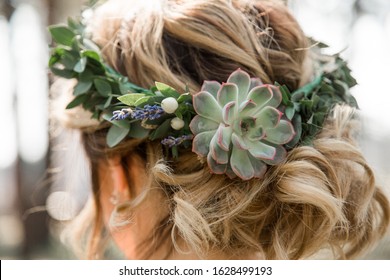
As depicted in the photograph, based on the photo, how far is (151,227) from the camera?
3.97 ft

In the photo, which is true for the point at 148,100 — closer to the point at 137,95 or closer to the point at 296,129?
the point at 137,95

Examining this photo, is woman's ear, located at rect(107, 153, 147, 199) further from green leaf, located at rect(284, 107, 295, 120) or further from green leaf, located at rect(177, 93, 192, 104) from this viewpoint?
green leaf, located at rect(284, 107, 295, 120)

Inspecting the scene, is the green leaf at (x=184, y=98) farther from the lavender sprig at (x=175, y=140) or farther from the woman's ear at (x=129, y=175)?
the woman's ear at (x=129, y=175)

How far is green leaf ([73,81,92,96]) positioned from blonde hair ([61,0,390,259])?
2.9 inches

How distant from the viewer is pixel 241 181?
3.53ft

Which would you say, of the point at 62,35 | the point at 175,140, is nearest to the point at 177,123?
the point at 175,140

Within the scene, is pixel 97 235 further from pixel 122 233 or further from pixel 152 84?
pixel 152 84

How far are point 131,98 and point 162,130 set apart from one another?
91 mm

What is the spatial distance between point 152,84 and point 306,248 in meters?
0.50

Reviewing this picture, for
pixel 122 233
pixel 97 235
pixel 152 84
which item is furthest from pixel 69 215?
pixel 152 84

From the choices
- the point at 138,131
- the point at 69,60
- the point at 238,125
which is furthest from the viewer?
the point at 69,60

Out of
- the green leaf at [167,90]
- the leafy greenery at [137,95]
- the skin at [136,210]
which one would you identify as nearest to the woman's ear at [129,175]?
the skin at [136,210]

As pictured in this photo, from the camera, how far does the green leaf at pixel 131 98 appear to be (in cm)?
104

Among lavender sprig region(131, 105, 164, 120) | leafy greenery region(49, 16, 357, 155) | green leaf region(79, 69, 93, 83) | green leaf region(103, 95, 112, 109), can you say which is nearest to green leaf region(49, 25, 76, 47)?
leafy greenery region(49, 16, 357, 155)
